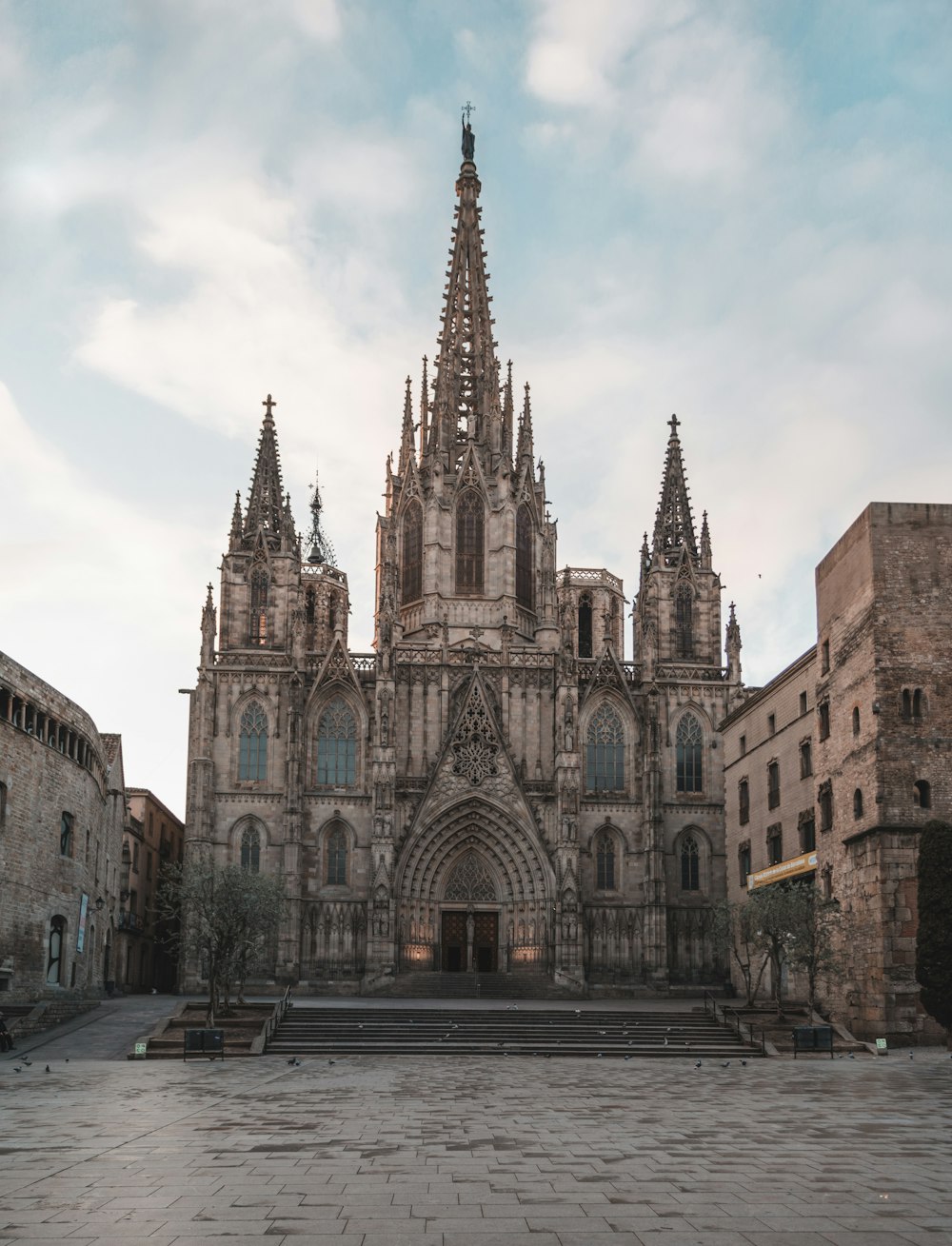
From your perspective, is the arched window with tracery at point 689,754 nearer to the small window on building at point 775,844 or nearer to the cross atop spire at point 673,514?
the cross atop spire at point 673,514

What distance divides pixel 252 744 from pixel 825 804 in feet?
96.3

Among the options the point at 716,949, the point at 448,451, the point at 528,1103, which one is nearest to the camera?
the point at 528,1103

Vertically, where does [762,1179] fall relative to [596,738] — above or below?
below

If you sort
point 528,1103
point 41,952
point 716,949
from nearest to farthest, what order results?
point 528,1103 → point 41,952 → point 716,949

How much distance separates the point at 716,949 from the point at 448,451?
1139 inches

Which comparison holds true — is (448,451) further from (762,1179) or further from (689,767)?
(762,1179)

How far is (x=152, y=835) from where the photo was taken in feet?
243

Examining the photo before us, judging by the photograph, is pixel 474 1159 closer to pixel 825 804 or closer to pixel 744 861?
pixel 825 804

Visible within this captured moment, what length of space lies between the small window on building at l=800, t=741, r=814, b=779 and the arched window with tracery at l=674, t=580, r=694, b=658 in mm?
20061

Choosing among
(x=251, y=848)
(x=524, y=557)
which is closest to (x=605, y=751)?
(x=524, y=557)

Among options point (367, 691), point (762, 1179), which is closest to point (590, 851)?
point (367, 691)

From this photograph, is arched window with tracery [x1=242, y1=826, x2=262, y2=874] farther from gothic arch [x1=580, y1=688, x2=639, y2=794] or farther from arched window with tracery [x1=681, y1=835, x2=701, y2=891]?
arched window with tracery [x1=681, y1=835, x2=701, y2=891]

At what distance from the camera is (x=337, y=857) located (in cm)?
6072

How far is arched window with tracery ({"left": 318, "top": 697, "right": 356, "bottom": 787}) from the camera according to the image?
6162 cm
